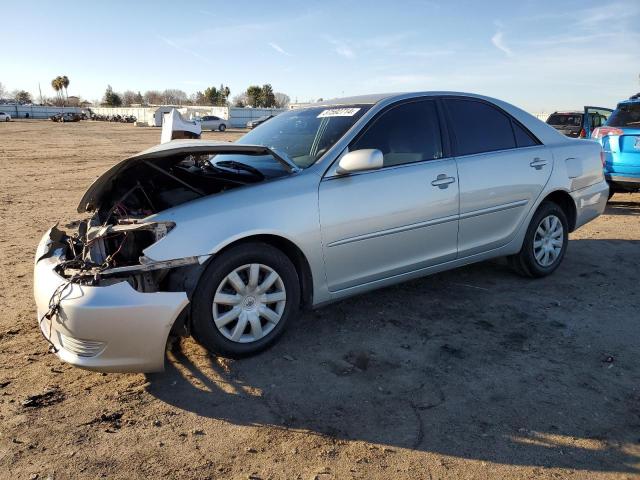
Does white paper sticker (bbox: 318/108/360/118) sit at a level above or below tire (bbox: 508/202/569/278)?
above

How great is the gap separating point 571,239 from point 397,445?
514 centimetres

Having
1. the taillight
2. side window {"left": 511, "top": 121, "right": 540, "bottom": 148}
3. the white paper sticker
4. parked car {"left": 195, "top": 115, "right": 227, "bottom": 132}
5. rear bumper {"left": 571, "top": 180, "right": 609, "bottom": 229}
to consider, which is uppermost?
parked car {"left": 195, "top": 115, "right": 227, "bottom": 132}

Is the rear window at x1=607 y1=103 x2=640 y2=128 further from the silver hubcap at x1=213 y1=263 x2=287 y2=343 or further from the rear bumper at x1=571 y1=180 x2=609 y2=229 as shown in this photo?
the silver hubcap at x1=213 y1=263 x2=287 y2=343

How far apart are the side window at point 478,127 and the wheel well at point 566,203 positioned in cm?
76

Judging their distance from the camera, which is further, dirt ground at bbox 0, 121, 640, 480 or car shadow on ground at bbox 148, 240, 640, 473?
car shadow on ground at bbox 148, 240, 640, 473

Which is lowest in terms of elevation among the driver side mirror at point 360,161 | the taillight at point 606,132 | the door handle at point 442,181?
the door handle at point 442,181

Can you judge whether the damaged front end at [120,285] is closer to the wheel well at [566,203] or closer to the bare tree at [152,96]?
the wheel well at [566,203]

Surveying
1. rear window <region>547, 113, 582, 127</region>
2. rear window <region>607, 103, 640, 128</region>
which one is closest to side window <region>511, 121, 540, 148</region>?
rear window <region>607, 103, 640, 128</region>

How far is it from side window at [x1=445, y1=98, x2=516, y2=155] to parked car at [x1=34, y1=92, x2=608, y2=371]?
0.01 m

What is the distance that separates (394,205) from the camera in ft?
12.1

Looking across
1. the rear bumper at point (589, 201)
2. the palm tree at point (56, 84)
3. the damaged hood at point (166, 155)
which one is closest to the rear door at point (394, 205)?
the damaged hood at point (166, 155)

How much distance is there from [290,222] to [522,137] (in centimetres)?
267

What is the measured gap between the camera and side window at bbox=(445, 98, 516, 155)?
4.28 m

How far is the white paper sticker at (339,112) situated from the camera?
3.98 metres
